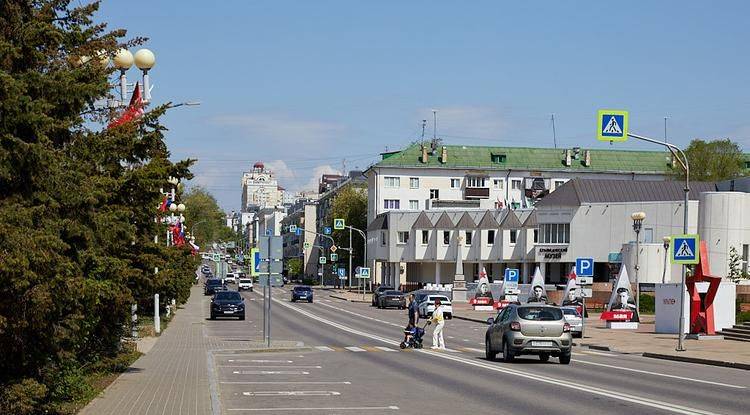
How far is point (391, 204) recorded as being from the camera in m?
121

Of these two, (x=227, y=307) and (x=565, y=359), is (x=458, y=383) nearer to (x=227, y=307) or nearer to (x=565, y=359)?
(x=565, y=359)

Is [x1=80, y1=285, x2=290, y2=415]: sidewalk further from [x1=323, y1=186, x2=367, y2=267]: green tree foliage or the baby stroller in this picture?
[x1=323, y1=186, x2=367, y2=267]: green tree foliage

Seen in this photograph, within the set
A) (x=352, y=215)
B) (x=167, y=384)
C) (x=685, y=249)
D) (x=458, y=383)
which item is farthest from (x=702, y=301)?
(x=352, y=215)

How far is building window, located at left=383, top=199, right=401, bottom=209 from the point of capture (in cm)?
12106

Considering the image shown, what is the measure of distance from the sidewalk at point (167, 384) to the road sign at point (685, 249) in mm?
12960

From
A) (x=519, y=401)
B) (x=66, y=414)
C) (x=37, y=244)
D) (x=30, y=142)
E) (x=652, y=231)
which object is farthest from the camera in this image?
(x=652, y=231)

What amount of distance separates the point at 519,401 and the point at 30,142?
9.49 meters

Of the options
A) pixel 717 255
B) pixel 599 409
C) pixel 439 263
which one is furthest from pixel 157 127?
pixel 439 263

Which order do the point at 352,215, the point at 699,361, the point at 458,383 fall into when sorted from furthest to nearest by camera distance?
the point at 352,215, the point at 699,361, the point at 458,383

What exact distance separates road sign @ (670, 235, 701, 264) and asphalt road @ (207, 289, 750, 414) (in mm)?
3436

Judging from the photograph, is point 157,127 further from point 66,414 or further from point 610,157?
point 610,157

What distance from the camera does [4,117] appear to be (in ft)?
38.0

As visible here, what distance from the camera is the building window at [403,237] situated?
109188mm

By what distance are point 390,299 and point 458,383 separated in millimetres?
56917
